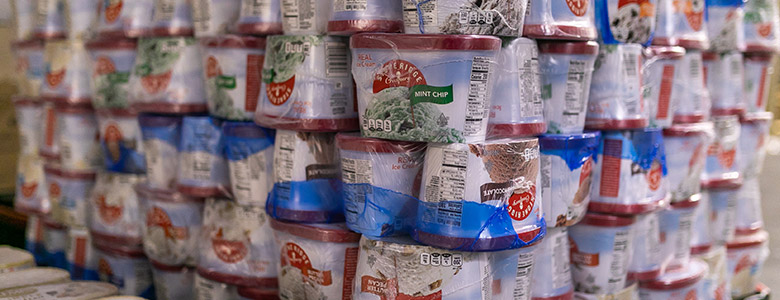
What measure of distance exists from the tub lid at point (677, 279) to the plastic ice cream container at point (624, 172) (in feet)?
1.25

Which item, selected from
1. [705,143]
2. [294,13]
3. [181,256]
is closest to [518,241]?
[294,13]

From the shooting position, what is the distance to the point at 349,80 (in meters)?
2.21

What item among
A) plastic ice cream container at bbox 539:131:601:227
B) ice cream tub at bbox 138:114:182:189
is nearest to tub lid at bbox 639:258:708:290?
plastic ice cream container at bbox 539:131:601:227

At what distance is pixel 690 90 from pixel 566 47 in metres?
0.83

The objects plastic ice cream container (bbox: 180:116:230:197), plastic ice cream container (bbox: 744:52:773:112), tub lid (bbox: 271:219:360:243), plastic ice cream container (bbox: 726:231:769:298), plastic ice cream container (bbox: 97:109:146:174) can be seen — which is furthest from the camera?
plastic ice cream container (bbox: 726:231:769:298)

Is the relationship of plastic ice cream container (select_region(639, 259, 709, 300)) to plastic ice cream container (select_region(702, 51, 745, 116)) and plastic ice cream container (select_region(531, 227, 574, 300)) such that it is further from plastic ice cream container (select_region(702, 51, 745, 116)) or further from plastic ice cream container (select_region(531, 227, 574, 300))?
plastic ice cream container (select_region(702, 51, 745, 116))

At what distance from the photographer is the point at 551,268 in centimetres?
235

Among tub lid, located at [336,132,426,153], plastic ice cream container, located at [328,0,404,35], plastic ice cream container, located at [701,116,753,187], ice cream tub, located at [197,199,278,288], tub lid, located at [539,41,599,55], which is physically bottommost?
ice cream tub, located at [197,199,278,288]

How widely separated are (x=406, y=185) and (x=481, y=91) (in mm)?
347

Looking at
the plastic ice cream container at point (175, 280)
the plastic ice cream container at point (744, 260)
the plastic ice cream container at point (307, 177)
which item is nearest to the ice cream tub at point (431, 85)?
the plastic ice cream container at point (307, 177)

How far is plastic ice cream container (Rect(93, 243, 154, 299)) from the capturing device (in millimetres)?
3145

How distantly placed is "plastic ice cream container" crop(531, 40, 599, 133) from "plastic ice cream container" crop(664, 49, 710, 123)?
62 cm

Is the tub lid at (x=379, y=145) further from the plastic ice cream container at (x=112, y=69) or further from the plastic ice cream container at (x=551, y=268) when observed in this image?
the plastic ice cream container at (x=112, y=69)

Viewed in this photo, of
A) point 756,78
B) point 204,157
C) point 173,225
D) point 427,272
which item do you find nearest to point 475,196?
point 427,272
